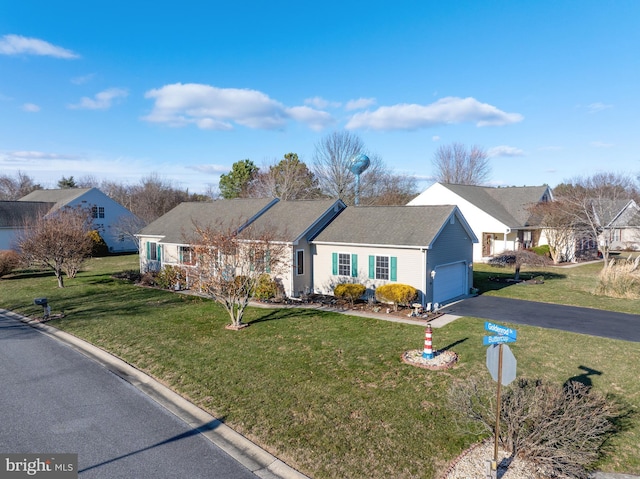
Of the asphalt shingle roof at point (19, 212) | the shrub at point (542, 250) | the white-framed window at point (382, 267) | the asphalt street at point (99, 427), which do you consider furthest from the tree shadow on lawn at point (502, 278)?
the asphalt shingle roof at point (19, 212)

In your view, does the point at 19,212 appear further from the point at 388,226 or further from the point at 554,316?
the point at 554,316

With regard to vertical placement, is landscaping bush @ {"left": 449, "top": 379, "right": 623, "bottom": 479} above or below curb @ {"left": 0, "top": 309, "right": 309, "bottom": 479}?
above

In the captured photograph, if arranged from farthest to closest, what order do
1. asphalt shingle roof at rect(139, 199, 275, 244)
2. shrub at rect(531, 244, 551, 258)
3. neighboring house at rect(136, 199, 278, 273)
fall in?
shrub at rect(531, 244, 551, 258) → asphalt shingle roof at rect(139, 199, 275, 244) → neighboring house at rect(136, 199, 278, 273)

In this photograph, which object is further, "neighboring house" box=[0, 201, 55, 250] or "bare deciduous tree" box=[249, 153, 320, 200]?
"bare deciduous tree" box=[249, 153, 320, 200]

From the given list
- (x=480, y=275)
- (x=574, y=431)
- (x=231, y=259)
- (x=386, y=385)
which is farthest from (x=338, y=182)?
(x=574, y=431)

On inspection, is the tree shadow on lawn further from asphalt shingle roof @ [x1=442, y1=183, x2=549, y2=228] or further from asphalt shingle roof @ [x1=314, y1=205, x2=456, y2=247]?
asphalt shingle roof @ [x1=442, y1=183, x2=549, y2=228]

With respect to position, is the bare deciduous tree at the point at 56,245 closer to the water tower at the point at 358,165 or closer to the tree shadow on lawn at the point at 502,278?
the tree shadow on lawn at the point at 502,278

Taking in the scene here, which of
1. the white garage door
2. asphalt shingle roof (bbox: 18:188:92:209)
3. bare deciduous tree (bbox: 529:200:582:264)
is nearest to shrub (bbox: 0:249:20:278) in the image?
asphalt shingle roof (bbox: 18:188:92:209)

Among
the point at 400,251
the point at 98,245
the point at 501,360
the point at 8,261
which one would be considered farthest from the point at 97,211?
the point at 501,360
